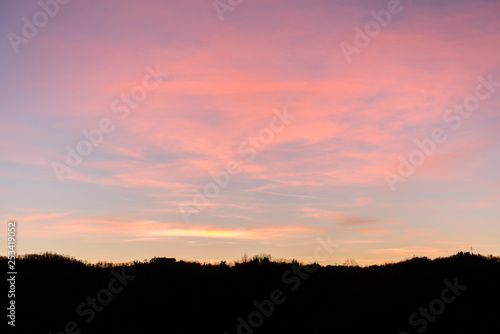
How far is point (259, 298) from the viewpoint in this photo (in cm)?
1908

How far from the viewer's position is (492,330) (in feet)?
51.8

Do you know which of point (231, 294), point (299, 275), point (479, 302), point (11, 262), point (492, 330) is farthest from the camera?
point (11, 262)

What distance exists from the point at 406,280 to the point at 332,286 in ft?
10.4

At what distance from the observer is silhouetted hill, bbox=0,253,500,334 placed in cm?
1702

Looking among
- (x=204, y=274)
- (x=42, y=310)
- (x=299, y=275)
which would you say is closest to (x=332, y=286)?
(x=299, y=275)

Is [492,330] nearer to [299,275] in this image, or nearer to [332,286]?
[332,286]

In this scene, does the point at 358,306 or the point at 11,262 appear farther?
the point at 11,262

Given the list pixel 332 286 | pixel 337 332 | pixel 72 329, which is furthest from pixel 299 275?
pixel 72 329

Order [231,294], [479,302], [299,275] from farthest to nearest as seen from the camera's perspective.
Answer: [299,275] < [231,294] < [479,302]

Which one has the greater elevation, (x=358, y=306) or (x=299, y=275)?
(x=299, y=275)

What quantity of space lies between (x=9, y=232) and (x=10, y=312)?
325 cm

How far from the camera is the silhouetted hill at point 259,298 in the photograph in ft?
55.8

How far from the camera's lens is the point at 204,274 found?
21156 mm

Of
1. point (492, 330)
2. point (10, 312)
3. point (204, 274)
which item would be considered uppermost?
point (204, 274)
